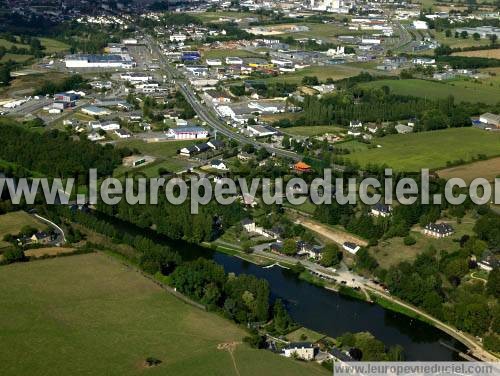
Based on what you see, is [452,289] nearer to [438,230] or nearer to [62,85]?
[438,230]

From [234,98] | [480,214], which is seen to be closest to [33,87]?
[234,98]

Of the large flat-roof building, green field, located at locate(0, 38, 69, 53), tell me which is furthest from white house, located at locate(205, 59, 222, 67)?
green field, located at locate(0, 38, 69, 53)

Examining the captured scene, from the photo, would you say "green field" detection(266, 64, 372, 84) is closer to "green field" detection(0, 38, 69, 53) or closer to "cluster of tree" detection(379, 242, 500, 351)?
"green field" detection(0, 38, 69, 53)

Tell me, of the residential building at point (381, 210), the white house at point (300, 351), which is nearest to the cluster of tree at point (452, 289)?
the residential building at point (381, 210)

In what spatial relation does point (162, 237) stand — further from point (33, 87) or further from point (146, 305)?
point (33, 87)

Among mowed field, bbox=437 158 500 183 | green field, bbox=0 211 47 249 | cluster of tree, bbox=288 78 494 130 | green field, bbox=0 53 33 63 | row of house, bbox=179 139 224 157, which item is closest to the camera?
green field, bbox=0 211 47 249
